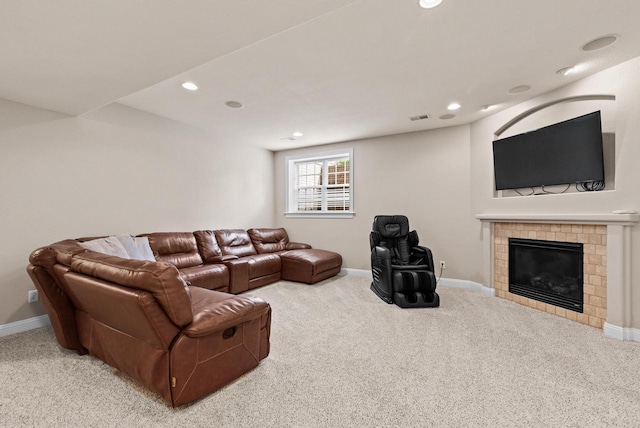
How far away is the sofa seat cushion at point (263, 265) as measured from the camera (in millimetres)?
4156

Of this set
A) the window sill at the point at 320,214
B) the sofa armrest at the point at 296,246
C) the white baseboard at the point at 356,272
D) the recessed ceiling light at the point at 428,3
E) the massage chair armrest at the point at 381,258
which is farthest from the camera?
the sofa armrest at the point at 296,246

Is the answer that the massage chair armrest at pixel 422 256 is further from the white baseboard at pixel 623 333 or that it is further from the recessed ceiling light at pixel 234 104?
the recessed ceiling light at pixel 234 104

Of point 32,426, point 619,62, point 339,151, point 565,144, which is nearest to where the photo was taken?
point 32,426

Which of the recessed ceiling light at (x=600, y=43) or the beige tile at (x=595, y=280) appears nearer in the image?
the recessed ceiling light at (x=600, y=43)

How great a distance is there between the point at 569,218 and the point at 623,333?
1.12 m

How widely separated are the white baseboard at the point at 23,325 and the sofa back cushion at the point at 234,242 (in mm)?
2082

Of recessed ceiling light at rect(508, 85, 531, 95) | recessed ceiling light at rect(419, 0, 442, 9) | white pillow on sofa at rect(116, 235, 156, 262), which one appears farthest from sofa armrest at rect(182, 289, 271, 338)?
recessed ceiling light at rect(508, 85, 531, 95)

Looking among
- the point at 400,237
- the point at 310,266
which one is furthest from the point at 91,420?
the point at 400,237

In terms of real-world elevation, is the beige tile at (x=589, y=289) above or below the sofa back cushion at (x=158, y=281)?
below

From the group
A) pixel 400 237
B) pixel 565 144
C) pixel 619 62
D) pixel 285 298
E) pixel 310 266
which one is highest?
pixel 619 62

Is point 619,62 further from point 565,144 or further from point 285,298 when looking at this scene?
point 285,298

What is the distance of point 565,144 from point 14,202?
18.4 feet

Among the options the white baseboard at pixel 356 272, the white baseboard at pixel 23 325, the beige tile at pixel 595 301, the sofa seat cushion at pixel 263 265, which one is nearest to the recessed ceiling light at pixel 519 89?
the beige tile at pixel 595 301

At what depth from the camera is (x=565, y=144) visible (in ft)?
9.91
